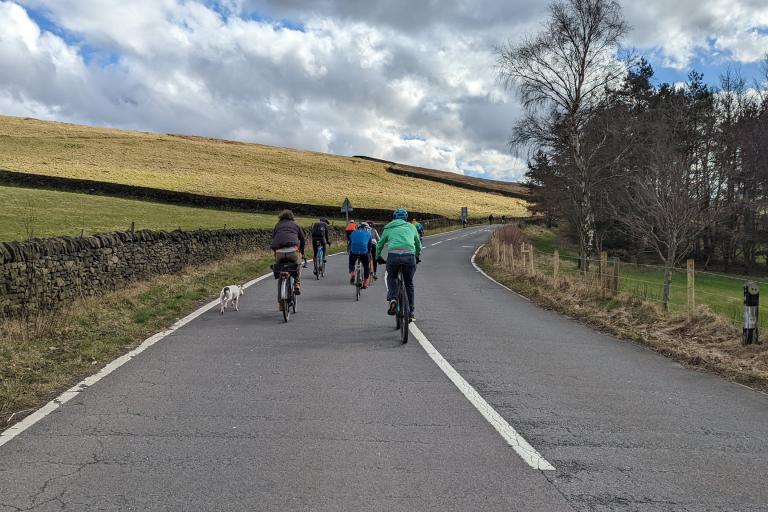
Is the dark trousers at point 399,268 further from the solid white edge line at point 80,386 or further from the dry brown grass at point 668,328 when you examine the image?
the dry brown grass at point 668,328

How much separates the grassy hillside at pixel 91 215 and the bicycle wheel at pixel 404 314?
19651mm

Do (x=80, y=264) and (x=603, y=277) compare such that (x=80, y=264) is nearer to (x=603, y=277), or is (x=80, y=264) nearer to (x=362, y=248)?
(x=362, y=248)

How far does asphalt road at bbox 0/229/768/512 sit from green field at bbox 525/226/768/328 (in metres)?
7.99

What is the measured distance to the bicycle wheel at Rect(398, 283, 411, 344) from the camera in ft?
28.5

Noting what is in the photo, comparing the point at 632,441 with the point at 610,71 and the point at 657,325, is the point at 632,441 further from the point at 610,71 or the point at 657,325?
the point at 610,71

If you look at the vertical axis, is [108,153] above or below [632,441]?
above

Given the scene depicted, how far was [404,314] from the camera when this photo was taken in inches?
343

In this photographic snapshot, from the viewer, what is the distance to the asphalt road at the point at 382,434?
369 cm

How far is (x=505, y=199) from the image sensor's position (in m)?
124

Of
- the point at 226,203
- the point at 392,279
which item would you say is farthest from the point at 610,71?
the point at 226,203

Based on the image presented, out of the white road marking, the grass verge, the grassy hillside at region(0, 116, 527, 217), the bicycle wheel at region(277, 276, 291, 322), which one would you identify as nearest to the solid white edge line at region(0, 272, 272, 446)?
the grass verge

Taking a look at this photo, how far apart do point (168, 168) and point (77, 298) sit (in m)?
62.0

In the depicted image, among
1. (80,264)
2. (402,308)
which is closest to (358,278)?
(402,308)

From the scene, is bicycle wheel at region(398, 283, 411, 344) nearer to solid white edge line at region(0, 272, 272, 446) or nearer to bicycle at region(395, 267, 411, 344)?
bicycle at region(395, 267, 411, 344)
